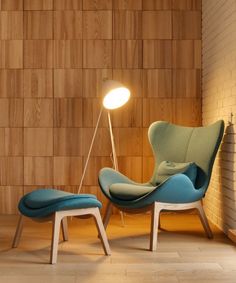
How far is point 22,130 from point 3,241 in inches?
67.1

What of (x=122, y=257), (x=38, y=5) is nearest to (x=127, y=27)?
(x=38, y=5)

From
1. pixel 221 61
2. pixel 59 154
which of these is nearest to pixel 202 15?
pixel 221 61

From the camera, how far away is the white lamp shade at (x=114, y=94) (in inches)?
203

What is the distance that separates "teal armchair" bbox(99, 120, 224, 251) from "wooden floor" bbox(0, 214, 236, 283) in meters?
0.22

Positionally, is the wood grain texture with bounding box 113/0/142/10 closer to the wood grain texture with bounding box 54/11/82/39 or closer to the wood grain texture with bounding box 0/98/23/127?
the wood grain texture with bounding box 54/11/82/39

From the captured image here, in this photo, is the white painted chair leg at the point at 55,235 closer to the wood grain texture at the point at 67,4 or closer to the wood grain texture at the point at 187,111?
the wood grain texture at the point at 187,111

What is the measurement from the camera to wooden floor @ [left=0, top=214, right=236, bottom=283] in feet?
10.9

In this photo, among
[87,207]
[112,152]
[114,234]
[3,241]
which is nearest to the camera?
[87,207]

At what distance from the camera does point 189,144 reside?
500 cm

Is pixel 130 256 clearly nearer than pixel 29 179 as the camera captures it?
Yes

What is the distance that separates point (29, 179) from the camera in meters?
5.81

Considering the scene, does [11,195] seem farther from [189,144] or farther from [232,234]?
[232,234]

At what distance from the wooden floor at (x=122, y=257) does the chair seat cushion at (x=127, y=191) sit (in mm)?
396

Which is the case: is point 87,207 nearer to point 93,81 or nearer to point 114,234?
point 114,234
